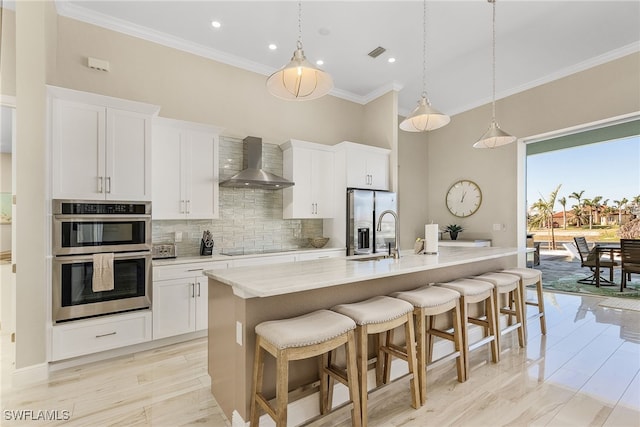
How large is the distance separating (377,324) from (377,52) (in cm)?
359

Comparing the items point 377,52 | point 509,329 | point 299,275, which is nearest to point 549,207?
point 509,329

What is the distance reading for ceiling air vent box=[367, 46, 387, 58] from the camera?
397 cm

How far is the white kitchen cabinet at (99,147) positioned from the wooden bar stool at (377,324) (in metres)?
2.37

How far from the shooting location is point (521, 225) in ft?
16.5

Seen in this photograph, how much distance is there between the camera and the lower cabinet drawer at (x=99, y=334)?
8.48ft

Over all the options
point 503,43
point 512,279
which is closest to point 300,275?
point 512,279

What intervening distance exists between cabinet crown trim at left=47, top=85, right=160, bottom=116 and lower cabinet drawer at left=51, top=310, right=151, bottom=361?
6.47ft

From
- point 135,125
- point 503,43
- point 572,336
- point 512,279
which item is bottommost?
point 572,336

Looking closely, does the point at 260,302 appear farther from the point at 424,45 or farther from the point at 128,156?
the point at 424,45

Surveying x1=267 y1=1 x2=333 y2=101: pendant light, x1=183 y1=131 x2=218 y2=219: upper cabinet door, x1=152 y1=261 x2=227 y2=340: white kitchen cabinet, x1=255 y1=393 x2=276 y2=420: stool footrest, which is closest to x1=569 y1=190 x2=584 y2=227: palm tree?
x1=267 y1=1 x2=333 y2=101: pendant light

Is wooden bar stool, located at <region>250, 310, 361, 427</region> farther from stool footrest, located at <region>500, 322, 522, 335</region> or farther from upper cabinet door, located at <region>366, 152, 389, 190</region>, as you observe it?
upper cabinet door, located at <region>366, 152, 389, 190</region>

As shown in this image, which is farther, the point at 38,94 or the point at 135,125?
the point at 135,125

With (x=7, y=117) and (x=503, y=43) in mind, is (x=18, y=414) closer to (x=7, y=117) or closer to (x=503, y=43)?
(x=7, y=117)

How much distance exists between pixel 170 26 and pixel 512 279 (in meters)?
4.62
